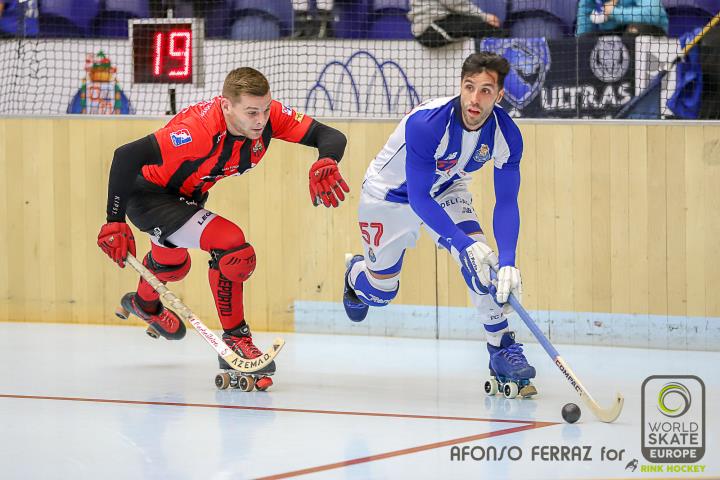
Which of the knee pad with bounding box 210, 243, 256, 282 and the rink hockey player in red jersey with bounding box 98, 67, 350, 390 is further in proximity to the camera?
the knee pad with bounding box 210, 243, 256, 282

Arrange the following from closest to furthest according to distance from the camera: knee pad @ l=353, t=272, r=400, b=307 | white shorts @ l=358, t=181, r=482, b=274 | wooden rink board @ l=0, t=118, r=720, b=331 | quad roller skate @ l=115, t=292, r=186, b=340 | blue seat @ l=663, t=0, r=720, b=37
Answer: white shorts @ l=358, t=181, r=482, b=274 < knee pad @ l=353, t=272, r=400, b=307 < quad roller skate @ l=115, t=292, r=186, b=340 < wooden rink board @ l=0, t=118, r=720, b=331 < blue seat @ l=663, t=0, r=720, b=37

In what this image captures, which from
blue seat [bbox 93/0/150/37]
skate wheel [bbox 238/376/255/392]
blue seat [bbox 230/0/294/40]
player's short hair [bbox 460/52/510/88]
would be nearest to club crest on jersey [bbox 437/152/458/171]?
player's short hair [bbox 460/52/510/88]

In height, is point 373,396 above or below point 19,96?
below

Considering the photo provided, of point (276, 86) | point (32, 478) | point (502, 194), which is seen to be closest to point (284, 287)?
point (276, 86)

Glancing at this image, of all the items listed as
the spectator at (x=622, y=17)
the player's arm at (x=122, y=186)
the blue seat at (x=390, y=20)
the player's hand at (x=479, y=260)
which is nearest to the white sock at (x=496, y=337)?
the player's hand at (x=479, y=260)

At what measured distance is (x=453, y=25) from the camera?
8.38 metres

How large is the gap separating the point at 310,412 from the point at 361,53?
13.4 ft

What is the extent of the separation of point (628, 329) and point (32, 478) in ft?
13.7

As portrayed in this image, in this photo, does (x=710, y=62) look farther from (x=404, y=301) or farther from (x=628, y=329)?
(x=404, y=301)

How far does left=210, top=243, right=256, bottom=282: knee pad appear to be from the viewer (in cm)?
570

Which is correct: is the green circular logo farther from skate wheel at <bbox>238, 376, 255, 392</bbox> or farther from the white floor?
skate wheel at <bbox>238, 376, 255, 392</bbox>

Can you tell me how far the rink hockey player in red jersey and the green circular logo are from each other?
1.79 metres

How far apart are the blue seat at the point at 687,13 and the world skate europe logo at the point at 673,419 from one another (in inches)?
119

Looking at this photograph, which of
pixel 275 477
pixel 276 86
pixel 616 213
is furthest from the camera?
pixel 276 86
